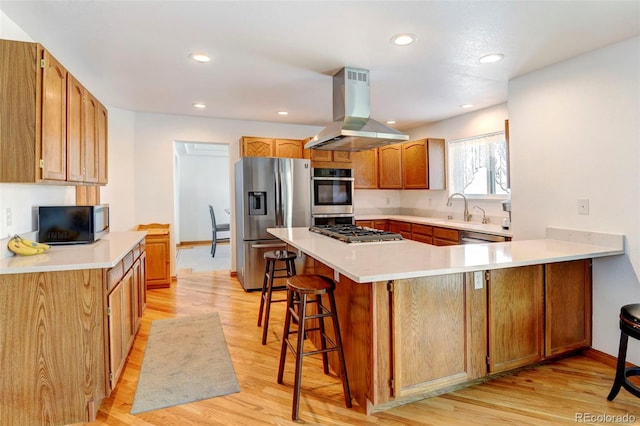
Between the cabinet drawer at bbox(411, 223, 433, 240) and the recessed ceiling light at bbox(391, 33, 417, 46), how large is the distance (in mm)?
2640

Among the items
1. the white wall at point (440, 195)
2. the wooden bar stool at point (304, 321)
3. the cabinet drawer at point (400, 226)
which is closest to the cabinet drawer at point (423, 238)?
the cabinet drawer at point (400, 226)

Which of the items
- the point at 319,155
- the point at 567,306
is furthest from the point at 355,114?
the point at 567,306

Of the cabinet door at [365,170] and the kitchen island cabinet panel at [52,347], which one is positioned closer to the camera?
the kitchen island cabinet panel at [52,347]

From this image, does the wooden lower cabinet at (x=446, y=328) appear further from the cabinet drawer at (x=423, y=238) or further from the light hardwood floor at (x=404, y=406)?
the cabinet drawer at (x=423, y=238)

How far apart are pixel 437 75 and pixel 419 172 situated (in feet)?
6.71

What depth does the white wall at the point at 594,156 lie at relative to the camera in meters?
2.43

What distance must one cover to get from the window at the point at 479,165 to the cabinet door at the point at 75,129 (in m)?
4.30

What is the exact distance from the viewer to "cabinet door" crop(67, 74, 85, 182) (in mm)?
2387

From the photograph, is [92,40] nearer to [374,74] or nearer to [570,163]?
[374,74]

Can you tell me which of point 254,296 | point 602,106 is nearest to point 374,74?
point 602,106

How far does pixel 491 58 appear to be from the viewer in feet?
9.18

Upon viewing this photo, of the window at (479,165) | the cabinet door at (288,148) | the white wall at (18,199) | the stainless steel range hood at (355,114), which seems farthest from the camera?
the cabinet door at (288,148)

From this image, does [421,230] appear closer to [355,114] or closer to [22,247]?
[355,114]

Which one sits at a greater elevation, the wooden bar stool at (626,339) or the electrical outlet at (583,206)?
the electrical outlet at (583,206)
